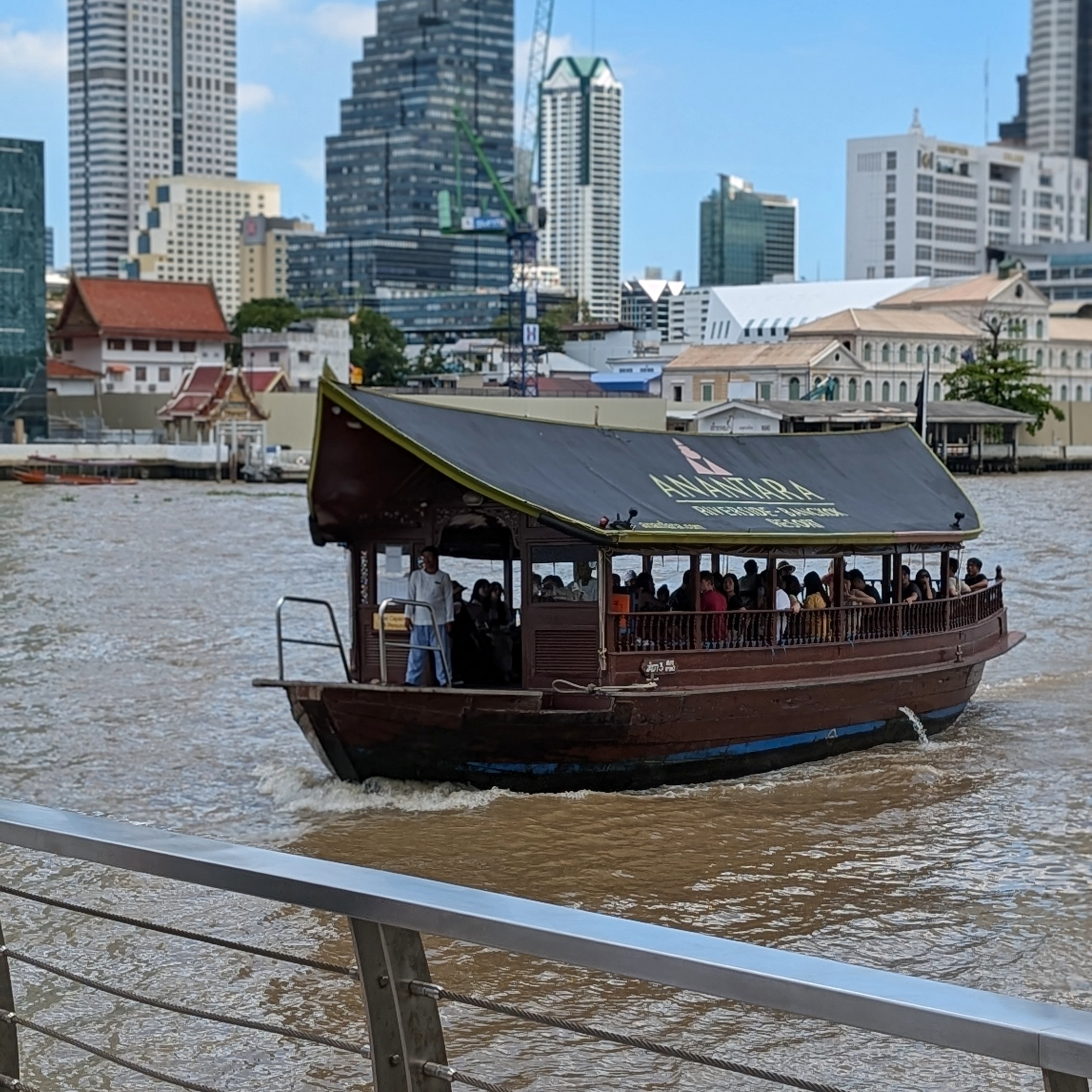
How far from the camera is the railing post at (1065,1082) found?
2.09 metres

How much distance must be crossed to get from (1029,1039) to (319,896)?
3.58ft

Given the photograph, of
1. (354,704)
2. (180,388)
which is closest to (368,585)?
(354,704)

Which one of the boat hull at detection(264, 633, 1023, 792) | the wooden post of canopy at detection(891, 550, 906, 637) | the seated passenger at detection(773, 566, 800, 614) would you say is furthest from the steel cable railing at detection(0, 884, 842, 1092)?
the wooden post of canopy at detection(891, 550, 906, 637)

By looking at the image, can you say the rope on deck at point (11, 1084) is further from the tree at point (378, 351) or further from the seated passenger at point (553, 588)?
the tree at point (378, 351)

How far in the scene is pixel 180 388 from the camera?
7694 centimetres

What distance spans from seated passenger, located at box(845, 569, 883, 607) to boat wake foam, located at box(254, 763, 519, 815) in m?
3.88

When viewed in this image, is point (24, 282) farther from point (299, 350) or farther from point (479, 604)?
point (479, 604)

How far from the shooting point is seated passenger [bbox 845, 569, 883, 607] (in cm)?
1495

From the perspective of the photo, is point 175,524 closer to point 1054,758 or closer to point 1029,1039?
point 1054,758

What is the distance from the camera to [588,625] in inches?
499

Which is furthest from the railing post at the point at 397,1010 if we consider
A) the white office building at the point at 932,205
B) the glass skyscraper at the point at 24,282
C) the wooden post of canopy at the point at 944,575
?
the white office building at the point at 932,205

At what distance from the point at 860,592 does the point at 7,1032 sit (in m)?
12.4

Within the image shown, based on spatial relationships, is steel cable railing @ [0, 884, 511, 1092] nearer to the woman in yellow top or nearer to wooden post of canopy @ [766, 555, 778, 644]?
wooden post of canopy @ [766, 555, 778, 644]

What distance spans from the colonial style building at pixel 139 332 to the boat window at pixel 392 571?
72.9 meters
